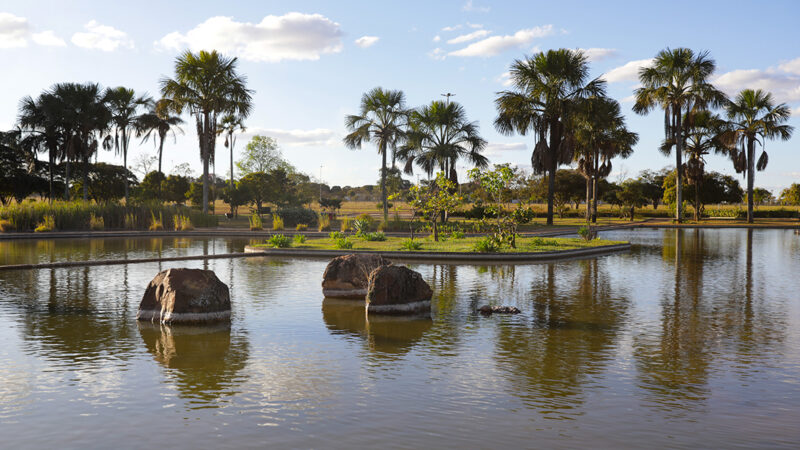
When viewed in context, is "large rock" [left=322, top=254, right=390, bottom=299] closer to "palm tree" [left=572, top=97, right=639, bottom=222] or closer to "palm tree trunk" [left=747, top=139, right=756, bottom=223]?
"palm tree" [left=572, top=97, right=639, bottom=222]

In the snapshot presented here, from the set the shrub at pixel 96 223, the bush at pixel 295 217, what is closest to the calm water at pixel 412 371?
the shrub at pixel 96 223

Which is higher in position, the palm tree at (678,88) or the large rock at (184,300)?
the palm tree at (678,88)

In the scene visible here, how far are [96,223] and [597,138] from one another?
37.2 metres

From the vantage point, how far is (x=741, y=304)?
13.0 meters

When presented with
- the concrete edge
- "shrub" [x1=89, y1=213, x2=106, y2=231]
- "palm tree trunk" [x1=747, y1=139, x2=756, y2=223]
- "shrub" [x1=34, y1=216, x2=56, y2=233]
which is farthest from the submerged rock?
"palm tree trunk" [x1=747, y1=139, x2=756, y2=223]

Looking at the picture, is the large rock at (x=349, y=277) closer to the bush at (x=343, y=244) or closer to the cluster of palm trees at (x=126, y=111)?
the bush at (x=343, y=244)

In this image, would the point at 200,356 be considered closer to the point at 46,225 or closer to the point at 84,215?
the point at 46,225

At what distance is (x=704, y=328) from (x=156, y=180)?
71840 millimetres

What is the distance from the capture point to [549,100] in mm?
43906

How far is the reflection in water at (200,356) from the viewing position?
706 centimetres

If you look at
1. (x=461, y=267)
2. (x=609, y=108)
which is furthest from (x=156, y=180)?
(x=461, y=267)

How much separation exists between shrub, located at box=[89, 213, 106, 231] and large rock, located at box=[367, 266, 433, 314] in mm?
30963

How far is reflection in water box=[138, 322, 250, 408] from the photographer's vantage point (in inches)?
278

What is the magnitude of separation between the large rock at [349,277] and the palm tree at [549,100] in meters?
32.1
